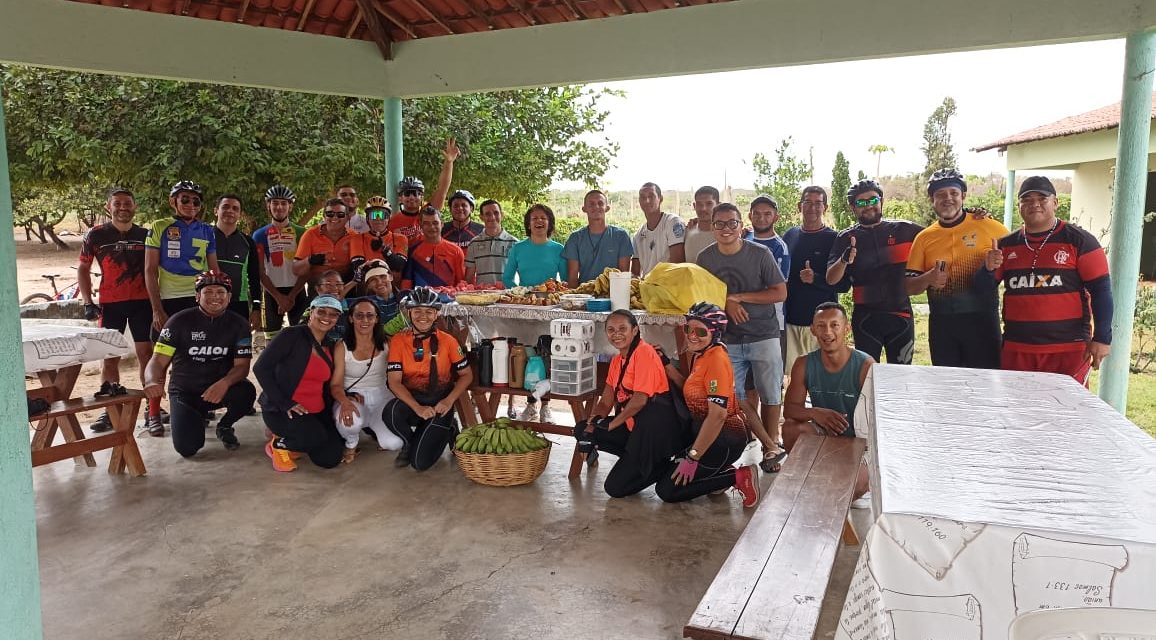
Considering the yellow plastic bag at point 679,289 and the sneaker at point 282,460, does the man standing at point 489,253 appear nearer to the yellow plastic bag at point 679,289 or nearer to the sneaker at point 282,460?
the yellow plastic bag at point 679,289

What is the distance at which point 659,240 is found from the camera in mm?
6309

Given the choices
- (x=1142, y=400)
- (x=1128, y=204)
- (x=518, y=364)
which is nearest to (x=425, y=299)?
(x=518, y=364)

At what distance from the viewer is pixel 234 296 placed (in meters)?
6.63

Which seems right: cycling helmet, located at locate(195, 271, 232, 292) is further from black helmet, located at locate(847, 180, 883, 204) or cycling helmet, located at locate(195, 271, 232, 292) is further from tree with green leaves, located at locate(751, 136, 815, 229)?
tree with green leaves, located at locate(751, 136, 815, 229)

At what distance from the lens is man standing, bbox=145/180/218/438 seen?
618 centimetres

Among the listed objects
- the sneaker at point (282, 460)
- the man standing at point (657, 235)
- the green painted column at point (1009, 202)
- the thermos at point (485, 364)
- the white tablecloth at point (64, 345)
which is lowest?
the sneaker at point (282, 460)

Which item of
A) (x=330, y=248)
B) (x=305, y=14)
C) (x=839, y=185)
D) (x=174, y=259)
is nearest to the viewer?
(x=174, y=259)

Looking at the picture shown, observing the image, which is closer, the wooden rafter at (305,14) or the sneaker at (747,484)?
the sneaker at (747,484)

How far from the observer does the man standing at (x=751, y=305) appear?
523 centimetres

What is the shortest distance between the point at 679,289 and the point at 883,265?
4.69 ft

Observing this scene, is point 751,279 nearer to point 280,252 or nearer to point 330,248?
point 330,248

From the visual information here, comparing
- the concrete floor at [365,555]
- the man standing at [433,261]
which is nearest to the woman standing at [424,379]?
the concrete floor at [365,555]

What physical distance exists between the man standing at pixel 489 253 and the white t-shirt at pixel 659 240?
1.15 meters

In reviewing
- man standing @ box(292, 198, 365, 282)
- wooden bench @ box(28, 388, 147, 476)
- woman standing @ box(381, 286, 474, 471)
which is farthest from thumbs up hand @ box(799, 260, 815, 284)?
wooden bench @ box(28, 388, 147, 476)
